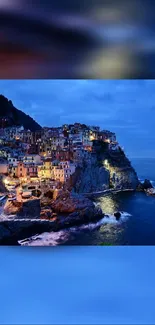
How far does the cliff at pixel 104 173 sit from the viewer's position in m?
3.45

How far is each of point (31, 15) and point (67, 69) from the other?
22.3 inches

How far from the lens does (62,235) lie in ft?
11.1

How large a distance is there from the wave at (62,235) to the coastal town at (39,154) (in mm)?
390

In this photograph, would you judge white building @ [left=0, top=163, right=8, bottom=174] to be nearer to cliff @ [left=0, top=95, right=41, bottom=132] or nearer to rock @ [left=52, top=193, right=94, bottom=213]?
cliff @ [left=0, top=95, right=41, bottom=132]

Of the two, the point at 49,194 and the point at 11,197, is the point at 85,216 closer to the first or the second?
the point at 49,194

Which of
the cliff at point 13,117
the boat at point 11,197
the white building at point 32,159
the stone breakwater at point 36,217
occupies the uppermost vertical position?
the cliff at point 13,117

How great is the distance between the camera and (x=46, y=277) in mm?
2961

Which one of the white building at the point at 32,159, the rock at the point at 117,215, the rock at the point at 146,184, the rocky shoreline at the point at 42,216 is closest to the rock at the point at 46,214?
the rocky shoreline at the point at 42,216

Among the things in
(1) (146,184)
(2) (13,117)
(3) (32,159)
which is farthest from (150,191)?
(2) (13,117)

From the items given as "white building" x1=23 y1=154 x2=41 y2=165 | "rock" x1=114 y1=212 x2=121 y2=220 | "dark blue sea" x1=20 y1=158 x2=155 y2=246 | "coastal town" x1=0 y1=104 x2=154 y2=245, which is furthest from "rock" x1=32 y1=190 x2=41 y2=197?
"rock" x1=114 y1=212 x2=121 y2=220

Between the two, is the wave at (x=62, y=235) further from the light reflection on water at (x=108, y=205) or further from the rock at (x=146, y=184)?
the rock at (x=146, y=184)

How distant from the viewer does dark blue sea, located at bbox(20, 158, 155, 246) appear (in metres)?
3.38

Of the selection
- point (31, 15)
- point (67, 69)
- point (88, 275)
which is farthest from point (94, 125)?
point (88, 275)

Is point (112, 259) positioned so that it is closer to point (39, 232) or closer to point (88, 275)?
point (88, 275)
